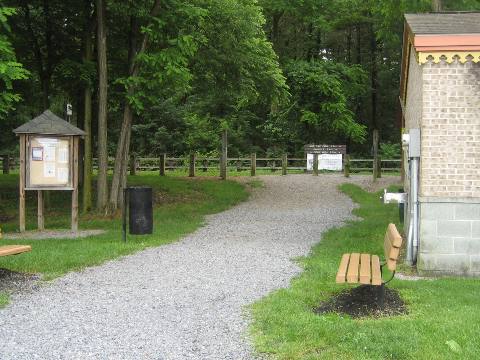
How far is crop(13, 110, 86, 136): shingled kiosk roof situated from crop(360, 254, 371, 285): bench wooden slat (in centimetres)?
779

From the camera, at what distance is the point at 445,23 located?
389 inches

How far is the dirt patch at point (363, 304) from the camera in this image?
261 inches

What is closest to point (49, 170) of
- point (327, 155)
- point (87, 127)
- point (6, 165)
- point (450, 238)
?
point (87, 127)

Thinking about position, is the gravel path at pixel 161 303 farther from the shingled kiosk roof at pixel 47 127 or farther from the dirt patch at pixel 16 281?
the shingled kiosk roof at pixel 47 127

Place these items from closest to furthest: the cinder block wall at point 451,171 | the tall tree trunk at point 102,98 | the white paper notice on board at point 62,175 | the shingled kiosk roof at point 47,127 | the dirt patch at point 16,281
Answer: the dirt patch at point 16,281 → the cinder block wall at point 451,171 → the shingled kiosk roof at point 47,127 → the white paper notice on board at point 62,175 → the tall tree trunk at point 102,98

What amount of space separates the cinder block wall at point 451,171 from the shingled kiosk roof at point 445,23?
0.53m

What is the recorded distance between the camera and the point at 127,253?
35.3 ft

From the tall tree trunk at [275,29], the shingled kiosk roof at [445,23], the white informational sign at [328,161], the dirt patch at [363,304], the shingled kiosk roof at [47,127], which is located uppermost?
the tall tree trunk at [275,29]

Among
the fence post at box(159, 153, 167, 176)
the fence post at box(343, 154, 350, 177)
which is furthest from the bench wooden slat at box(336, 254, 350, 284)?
the fence post at box(343, 154, 350, 177)

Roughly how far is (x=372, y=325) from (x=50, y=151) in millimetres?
9315

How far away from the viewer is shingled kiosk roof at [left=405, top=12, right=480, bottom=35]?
9.06m

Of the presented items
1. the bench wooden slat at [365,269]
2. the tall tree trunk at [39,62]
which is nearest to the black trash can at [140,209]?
the bench wooden slat at [365,269]

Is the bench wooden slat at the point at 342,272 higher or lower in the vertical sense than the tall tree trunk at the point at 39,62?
lower

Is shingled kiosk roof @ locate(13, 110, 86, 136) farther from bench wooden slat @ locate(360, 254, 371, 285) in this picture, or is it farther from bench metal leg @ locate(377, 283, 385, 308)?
bench metal leg @ locate(377, 283, 385, 308)
